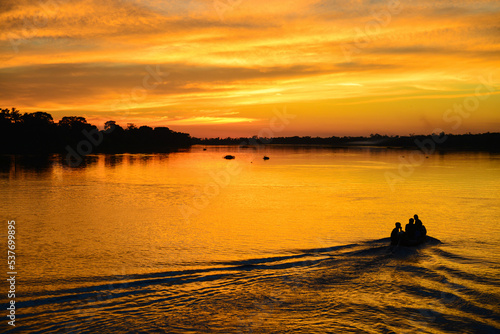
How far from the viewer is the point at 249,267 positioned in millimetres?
23000

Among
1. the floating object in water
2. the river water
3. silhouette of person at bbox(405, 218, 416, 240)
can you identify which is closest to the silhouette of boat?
the floating object in water

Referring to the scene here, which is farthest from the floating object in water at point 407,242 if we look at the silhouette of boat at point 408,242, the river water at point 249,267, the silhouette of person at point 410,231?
the river water at point 249,267

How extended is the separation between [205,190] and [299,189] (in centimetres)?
1465

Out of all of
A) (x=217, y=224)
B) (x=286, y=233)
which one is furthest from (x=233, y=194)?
(x=286, y=233)

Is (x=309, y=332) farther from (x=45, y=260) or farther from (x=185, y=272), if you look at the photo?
(x=45, y=260)

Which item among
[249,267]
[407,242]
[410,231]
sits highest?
[410,231]

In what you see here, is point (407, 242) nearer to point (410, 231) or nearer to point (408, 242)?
point (408, 242)

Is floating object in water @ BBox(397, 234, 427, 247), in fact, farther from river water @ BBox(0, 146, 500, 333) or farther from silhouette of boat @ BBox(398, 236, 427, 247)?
river water @ BBox(0, 146, 500, 333)

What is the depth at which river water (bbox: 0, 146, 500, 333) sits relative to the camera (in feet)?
52.9

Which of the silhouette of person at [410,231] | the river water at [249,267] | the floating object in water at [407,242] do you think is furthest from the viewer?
the silhouette of person at [410,231]

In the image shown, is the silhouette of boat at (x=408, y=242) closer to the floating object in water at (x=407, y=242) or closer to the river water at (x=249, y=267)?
the floating object in water at (x=407, y=242)

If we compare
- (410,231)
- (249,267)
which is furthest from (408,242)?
(249,267)

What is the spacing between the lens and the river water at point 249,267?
16109mm

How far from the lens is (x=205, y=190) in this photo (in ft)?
206
